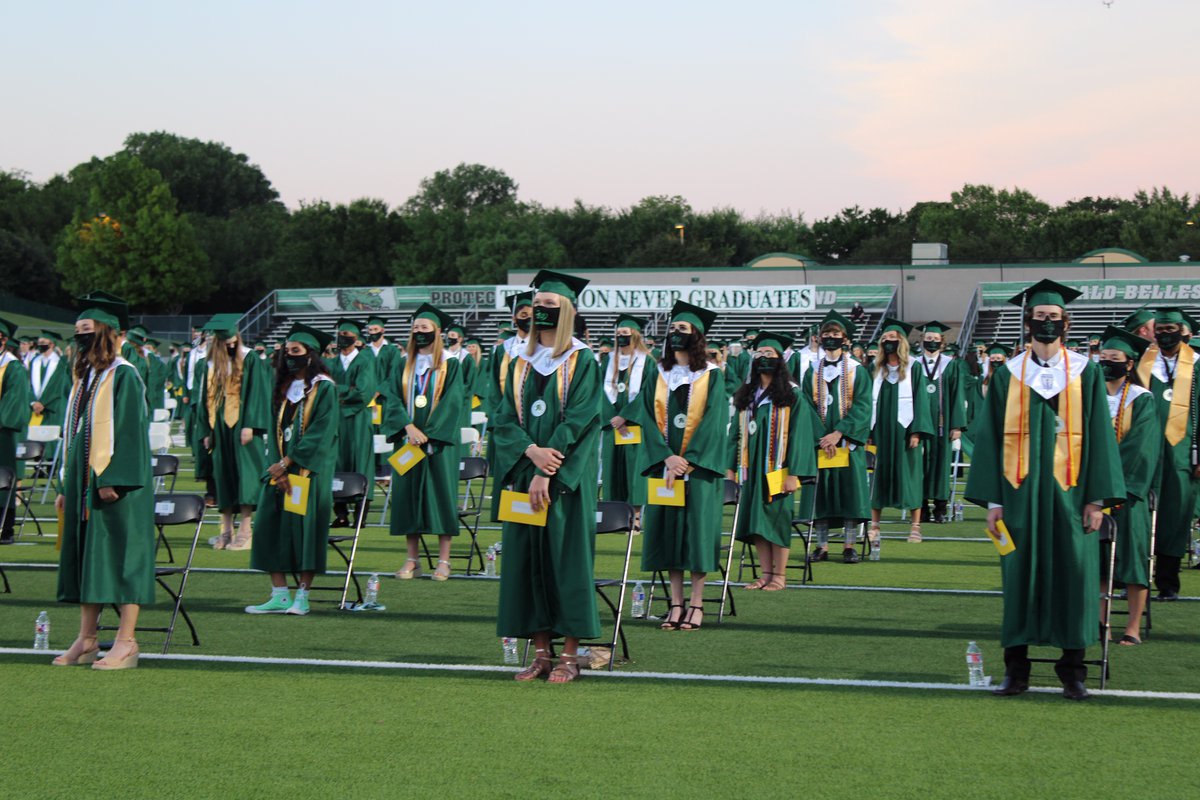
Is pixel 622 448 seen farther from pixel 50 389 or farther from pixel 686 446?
pixel 50 389

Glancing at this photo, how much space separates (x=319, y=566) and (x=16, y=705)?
3261 mm

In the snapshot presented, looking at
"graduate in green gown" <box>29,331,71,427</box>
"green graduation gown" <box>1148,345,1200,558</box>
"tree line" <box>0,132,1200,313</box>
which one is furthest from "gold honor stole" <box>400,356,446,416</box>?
"tree line" <box>0,132,1200,313</box>

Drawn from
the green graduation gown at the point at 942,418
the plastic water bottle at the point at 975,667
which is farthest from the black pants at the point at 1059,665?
the green graduation gown at the point at 942,418

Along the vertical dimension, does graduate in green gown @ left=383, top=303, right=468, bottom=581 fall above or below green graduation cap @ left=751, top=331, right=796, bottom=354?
below

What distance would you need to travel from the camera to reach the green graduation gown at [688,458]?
958cm

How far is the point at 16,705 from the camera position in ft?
23.2

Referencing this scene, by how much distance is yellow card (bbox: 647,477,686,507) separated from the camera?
9.64 metres

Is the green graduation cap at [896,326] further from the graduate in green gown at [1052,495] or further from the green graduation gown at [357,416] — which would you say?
the graduate in green gown at [1052,495]

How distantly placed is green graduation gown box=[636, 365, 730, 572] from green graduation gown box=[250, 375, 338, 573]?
2.25m

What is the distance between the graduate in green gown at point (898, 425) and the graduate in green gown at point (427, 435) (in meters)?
4.58

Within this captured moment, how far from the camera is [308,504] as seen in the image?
10125 millimetres

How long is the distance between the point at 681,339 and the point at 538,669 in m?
2.61

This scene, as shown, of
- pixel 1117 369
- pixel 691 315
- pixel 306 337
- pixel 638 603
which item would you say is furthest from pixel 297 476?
pixel 1117 369

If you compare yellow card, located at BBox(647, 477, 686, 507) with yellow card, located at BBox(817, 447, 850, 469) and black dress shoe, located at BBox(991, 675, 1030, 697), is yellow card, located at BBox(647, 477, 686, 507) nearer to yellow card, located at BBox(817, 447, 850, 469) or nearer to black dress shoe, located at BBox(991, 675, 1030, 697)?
black dress shoe, located at BBox(991, 675, 1030, 697)
